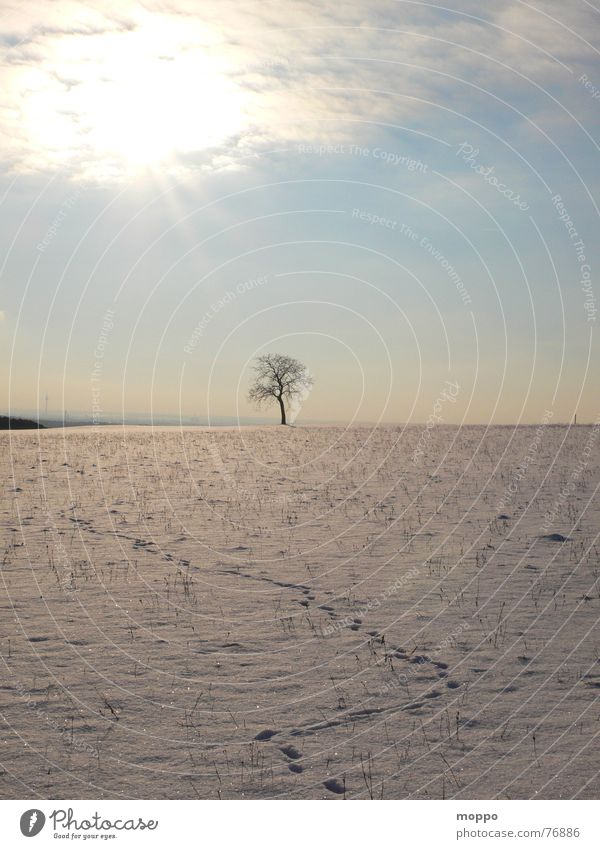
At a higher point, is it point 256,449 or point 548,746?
point 256,449

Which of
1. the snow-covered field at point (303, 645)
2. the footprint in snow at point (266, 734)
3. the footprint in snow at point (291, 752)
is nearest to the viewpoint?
the snow-covered field at point (303, 645)

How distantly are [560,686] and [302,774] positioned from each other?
349 centimetres

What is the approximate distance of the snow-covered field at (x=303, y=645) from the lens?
673cm

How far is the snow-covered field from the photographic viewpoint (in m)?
6.73

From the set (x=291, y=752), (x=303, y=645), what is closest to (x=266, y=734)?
(x=291, y=752)

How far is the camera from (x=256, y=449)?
115ft

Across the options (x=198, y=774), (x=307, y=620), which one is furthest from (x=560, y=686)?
(x=198, y=774)

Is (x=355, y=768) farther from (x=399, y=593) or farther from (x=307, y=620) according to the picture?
(x=399, y=593)
